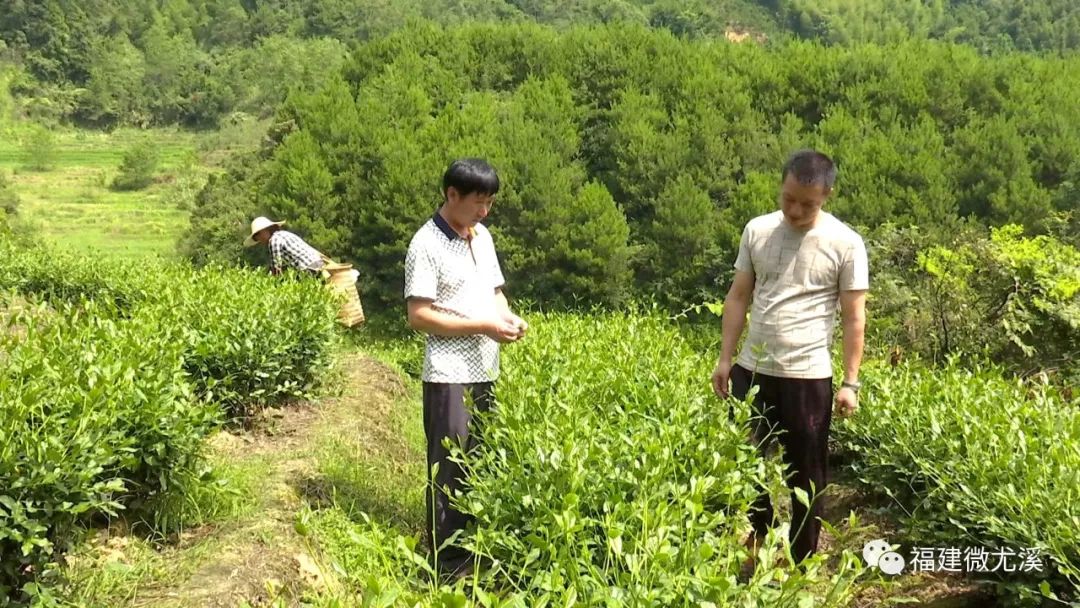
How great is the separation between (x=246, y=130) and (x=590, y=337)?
48.4 m

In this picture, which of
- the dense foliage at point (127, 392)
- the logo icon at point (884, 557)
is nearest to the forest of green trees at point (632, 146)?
the dense foliage at point (127, 392)

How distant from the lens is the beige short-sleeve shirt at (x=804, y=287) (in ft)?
9.85

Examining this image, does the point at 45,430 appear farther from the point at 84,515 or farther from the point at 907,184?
the point at 907,184

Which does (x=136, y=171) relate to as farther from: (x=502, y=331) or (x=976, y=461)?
(x=976, y=461)

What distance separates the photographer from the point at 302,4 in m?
72.1

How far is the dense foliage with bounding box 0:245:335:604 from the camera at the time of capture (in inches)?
98.8

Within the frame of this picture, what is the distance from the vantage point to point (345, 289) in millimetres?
6605

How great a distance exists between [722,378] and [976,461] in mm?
924

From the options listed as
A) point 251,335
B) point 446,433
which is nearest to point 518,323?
point 446,433

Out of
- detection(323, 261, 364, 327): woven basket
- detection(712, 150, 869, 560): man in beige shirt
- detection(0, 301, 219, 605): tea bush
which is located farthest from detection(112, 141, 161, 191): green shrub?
detection(712, 150, 869, 560): man in beige shirt

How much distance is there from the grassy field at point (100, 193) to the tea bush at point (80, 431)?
2969 centimetres

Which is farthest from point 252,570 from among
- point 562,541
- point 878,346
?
point 878,346

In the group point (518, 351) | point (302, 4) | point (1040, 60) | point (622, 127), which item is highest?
point (302, 4)

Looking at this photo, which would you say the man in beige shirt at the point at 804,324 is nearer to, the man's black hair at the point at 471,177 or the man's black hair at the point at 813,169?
the man's black hair at the point at 813,169
